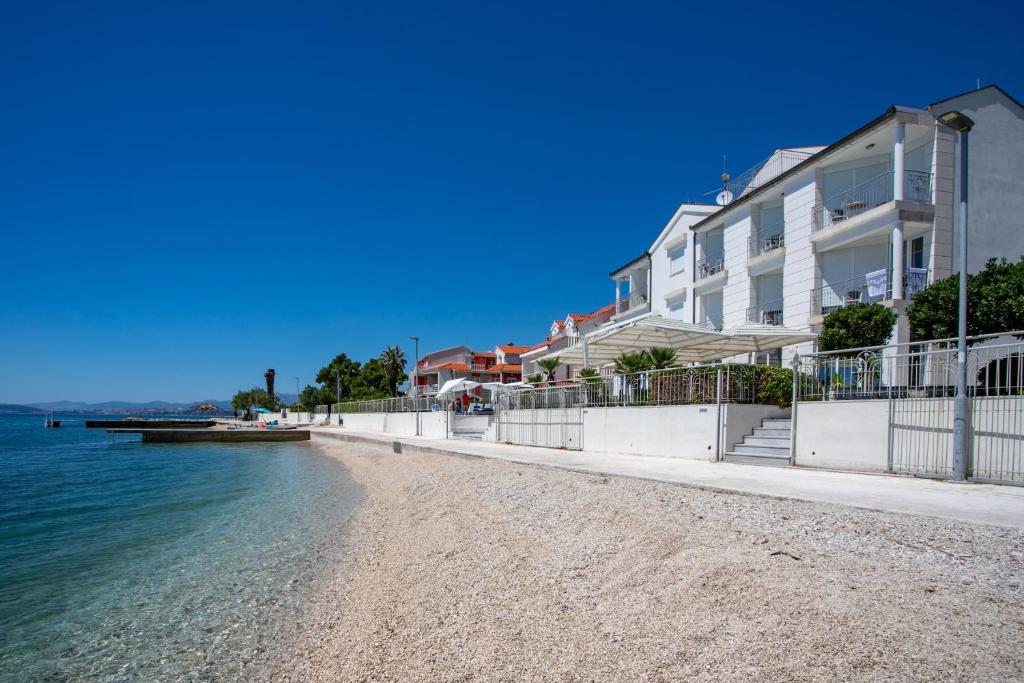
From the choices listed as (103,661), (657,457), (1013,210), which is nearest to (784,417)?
(657,457)

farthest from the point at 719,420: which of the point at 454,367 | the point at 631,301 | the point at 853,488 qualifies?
the point at 454,367

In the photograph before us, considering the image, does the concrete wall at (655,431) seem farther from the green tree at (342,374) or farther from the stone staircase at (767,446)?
the green tree at (342,374)

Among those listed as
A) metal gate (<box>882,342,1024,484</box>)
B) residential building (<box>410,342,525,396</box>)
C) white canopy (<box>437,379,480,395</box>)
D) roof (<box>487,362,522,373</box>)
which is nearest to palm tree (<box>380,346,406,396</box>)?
residential building (<box>410,342,525,396</box>)

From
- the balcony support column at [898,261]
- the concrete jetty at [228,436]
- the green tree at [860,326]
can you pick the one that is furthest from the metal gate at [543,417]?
the concrete jetty at [228,436]

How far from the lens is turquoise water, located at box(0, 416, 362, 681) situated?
254 inches

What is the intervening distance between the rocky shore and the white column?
13568 millimetres

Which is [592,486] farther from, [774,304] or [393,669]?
[774,304]

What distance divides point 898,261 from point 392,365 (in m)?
70.0

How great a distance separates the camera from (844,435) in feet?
38.2

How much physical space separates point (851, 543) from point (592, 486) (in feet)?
16.7

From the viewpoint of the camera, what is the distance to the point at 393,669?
18.0 feet

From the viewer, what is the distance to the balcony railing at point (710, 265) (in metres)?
28.8

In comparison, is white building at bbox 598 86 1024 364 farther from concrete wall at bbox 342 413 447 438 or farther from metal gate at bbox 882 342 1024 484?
concrete wall at bbox 342 413 447 438

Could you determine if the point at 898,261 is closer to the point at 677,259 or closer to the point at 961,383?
the point at 961,383
